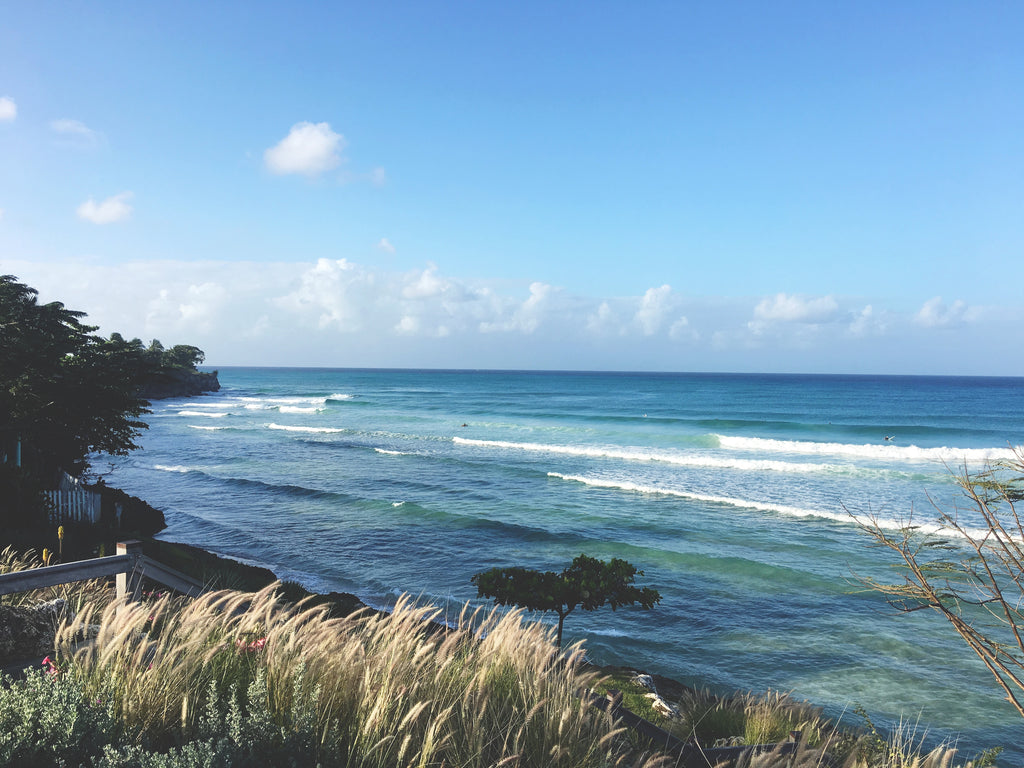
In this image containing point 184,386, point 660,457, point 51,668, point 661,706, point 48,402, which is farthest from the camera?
point 184,386

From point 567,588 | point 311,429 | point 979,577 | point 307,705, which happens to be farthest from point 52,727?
point 311,429

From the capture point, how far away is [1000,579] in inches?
641

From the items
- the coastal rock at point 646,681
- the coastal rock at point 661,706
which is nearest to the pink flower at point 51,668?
the coastal rock at point 661,706

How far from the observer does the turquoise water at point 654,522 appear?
12.0 meters

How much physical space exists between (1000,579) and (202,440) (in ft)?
144

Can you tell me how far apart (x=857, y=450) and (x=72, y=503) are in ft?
138

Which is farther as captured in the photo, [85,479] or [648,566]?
[85,479]

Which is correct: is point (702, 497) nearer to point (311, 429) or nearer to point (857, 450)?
point (857, 450)

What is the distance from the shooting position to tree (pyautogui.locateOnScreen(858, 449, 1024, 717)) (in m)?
3.75

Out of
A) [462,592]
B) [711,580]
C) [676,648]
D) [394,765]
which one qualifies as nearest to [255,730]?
[394,765]

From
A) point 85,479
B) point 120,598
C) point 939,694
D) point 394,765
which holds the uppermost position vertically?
point 120,598

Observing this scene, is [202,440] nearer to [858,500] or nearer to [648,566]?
[648,566]

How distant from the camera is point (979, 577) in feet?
13.8

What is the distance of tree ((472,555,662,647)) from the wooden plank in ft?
17.7
